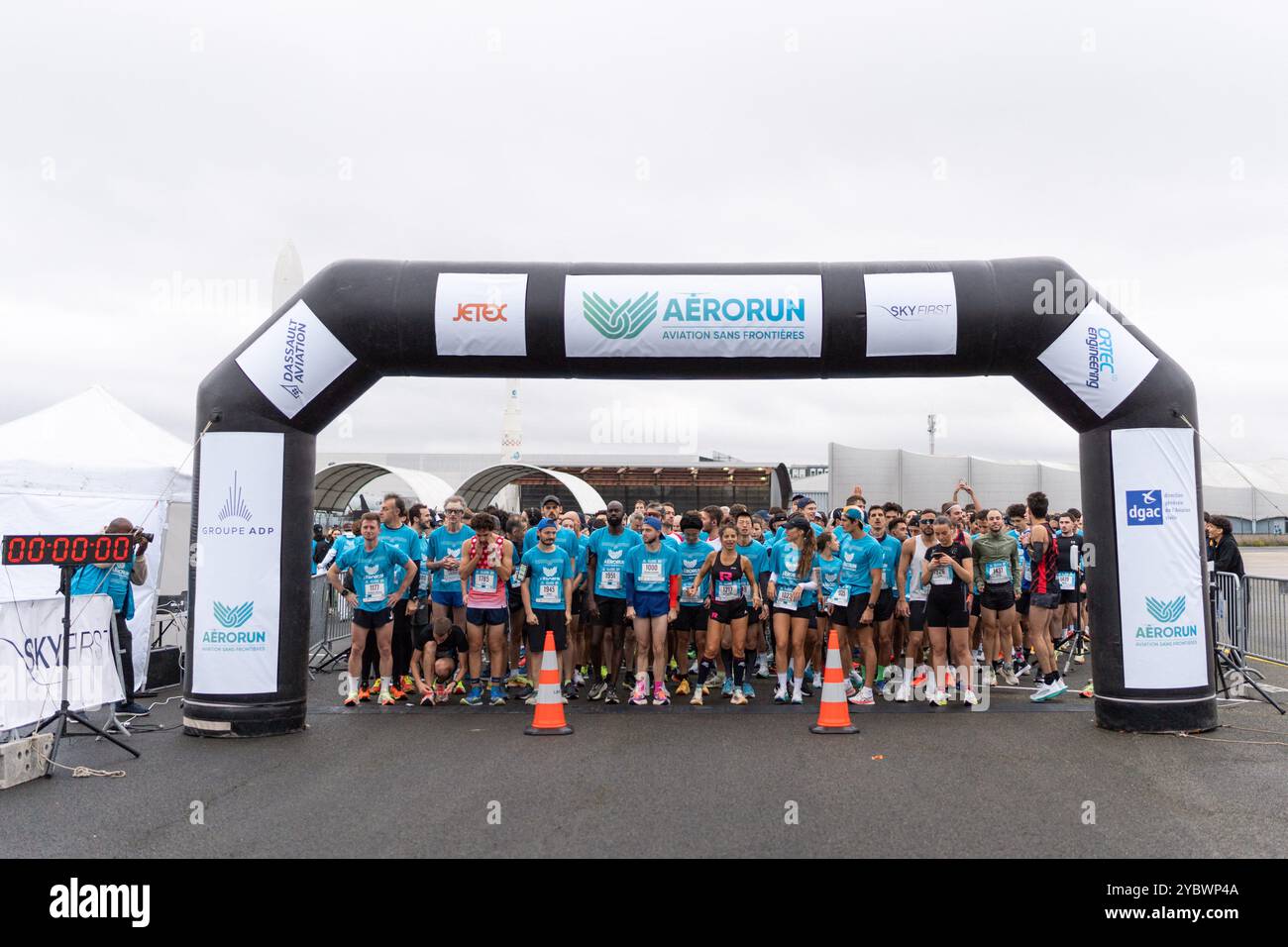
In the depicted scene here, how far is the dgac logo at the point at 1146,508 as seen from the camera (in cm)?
697

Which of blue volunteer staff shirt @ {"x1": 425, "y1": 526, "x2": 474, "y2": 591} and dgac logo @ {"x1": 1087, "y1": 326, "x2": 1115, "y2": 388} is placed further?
blue volunteer staff shirt @ {"x1": 425, "y1": 526, "x2": 474, "y2": 591}

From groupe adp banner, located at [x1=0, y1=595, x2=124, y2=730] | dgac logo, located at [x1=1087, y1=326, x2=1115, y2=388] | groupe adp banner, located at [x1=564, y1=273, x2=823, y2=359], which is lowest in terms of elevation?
groupe adp banner, located at [x1=0, y1=595, x2=124, y2=730]

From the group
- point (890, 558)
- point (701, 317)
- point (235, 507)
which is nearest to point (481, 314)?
point (701, 317)

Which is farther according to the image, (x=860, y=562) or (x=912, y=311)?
(x=860, y=562)

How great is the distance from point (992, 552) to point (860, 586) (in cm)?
138

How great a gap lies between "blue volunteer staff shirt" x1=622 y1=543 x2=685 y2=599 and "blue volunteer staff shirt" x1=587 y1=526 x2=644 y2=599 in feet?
0.56

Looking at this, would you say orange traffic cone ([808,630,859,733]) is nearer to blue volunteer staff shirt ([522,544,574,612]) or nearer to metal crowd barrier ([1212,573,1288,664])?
blue volunteer staff shirt ([522,544,574,612])

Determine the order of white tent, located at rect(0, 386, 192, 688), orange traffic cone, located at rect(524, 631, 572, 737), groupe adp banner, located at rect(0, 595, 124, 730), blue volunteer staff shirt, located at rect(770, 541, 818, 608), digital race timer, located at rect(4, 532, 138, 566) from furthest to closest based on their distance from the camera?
white tent, located at rect(0, 386, 192, 688)
blue volunteer staff shirt, located at rect(770, 541, 818, 608)
orange traffic cone, located at rect(524, 631, 572, 737)
groupe adp banner, located at rect(0, 595, 124, 730)
digital race timer, located at rect(4, 532, 138, 566)

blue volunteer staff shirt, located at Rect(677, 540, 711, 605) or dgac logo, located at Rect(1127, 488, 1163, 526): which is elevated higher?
dgac logo, located at Rect(1127, 488, 1163, 526)

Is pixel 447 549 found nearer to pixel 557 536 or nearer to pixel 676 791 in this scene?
pixel 557 536

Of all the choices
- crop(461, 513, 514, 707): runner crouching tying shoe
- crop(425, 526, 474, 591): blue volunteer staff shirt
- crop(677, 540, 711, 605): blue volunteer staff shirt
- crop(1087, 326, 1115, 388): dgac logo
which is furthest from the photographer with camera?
crop(1087, 326, 1115, 388): dgac logo

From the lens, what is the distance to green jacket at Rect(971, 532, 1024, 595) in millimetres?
8617

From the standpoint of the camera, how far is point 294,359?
7086mm
